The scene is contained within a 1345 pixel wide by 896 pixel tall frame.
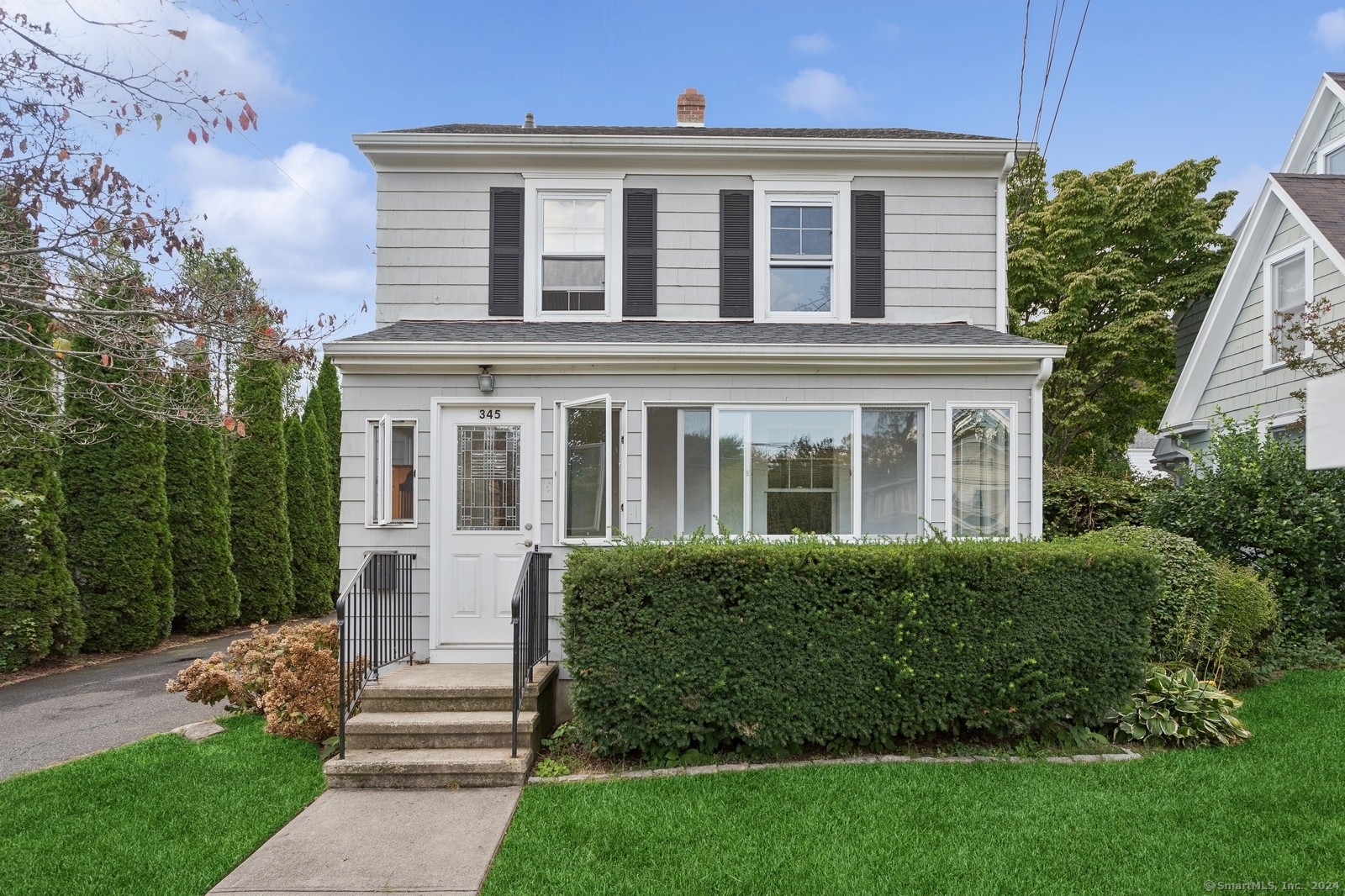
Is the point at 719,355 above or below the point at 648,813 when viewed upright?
above

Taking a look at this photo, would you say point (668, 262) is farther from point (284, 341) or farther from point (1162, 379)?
point (1162, 379)

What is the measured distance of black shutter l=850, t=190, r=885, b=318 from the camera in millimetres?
7527

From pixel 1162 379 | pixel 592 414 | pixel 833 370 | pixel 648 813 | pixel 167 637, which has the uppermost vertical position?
pixel 1162 379

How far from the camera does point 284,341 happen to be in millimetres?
4918

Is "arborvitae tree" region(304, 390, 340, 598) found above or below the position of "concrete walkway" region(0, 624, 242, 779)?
above

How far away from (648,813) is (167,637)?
10.3 metres

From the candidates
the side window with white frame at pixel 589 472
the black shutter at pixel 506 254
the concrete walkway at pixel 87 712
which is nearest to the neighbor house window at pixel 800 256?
the side window with white frame at pixel 589 472

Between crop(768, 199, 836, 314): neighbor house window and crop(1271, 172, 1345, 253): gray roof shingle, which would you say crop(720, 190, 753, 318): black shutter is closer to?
crop(768, 199, 836, 314): neighbor house window

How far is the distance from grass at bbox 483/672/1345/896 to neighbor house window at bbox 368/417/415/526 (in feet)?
9.37

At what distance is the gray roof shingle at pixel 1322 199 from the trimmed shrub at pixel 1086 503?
12.4ft

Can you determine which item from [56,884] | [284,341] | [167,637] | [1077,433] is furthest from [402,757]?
[1077,433]

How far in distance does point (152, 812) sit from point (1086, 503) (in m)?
9.92

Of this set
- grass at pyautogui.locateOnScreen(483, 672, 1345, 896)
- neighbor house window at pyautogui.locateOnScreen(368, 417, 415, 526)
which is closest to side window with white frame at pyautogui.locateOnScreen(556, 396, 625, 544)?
neighbor house window at pyautogui.locateOnScreen(368, 417, 415, 526)

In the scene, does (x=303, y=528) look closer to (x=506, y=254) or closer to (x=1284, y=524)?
(x=506, y=254)
